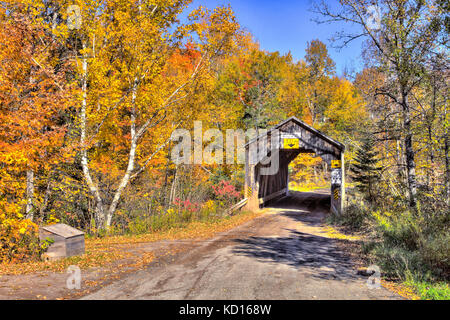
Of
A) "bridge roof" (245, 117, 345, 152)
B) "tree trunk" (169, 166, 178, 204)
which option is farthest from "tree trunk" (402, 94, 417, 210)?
"tree trunk" (169, 166, 178, 204)

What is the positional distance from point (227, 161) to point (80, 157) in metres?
13.3

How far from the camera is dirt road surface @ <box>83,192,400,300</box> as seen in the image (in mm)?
5758

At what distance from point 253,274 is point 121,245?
5709 mm

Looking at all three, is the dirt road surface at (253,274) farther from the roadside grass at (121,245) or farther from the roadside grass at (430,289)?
the roadside grass at (121,245)

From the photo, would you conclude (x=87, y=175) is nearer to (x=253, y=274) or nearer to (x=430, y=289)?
(x=253, y=274)

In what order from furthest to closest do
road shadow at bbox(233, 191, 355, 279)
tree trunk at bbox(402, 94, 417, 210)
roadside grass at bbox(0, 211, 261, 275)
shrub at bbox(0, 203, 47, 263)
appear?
1. tree trunk at bbox(402, 94, 417, 210)
2. shrub at bbox(0, 203, 47, 263)
3. roadside grass at bbox(0, 211, 261, 275)
4. road shadow at bbox(233, 191, 355, 279)

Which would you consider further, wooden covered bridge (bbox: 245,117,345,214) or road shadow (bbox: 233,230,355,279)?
wooden covered bridge (bbox: 245,117,345,214)

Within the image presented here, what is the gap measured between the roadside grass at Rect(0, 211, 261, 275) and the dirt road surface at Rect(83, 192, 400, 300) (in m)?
1.32

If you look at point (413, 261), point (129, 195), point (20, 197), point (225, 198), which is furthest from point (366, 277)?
point (225, 198)

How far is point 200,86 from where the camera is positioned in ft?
54.4

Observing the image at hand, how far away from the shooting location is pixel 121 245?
Answer: 10.8 meters

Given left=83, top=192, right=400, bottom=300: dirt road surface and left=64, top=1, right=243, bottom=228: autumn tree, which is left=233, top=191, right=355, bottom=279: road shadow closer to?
left=83, top=192, right=400, bottom=300: dirt road surface

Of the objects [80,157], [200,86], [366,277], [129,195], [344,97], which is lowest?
[366,277]
